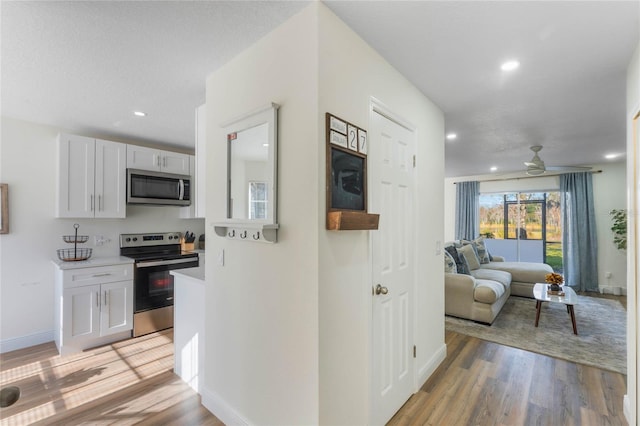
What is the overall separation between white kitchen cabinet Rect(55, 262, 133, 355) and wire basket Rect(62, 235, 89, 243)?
0.39 m

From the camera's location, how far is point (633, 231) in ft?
6.32

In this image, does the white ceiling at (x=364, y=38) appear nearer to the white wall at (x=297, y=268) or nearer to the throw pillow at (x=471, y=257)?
the white wall at (x=297, y=268)

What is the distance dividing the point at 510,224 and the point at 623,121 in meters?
3.86

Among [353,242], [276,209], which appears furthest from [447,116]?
[276,209]

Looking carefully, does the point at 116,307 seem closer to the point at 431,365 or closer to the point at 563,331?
the point at 431,365

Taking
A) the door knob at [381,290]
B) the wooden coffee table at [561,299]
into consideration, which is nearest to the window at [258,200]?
the door knob at [381,290]

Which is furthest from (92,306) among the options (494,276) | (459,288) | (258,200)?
(494,276)

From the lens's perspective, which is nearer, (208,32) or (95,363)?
(208,32)

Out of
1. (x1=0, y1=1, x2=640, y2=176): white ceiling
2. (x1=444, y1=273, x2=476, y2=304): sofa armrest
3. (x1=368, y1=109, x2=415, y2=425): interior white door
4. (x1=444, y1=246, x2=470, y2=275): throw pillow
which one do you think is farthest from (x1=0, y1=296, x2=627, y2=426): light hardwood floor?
(x1=0, y1=1, x2=640, y2=176): white ceiling

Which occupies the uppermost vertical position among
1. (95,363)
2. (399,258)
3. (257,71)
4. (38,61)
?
(38,61)

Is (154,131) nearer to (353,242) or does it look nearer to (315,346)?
(353,242)

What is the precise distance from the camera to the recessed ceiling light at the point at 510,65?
77.9 inches

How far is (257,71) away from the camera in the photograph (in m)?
1.77

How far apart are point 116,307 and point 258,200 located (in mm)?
2649
